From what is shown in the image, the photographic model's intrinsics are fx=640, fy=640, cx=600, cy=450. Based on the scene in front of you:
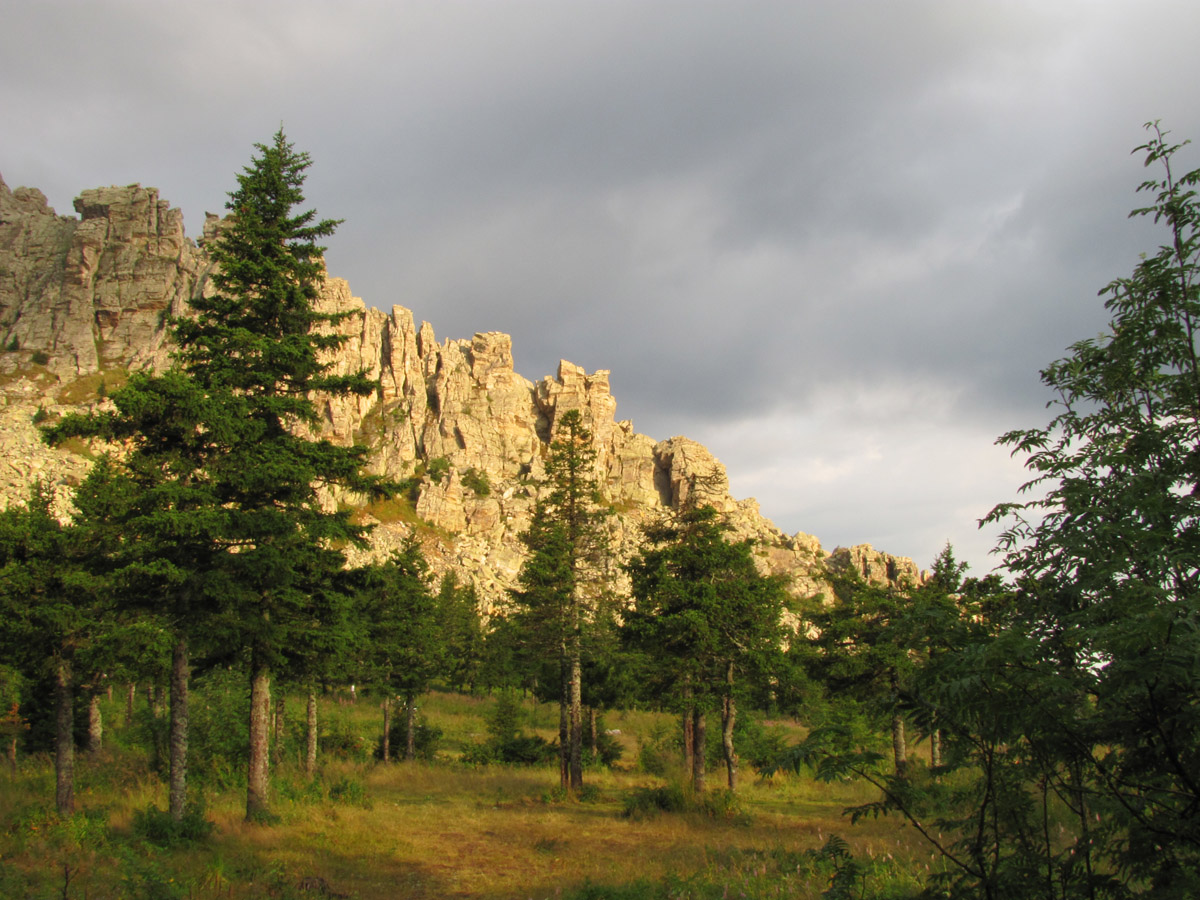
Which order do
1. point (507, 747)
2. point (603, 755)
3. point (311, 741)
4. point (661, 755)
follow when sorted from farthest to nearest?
point (507, 747), point (603, 755), point (661, 755), point (311, 741)

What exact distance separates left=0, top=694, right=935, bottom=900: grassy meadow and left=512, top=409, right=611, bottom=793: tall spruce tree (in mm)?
2339

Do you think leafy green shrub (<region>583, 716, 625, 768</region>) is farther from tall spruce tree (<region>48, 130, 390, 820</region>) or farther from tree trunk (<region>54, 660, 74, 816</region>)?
tree trunk (<region>54, 660, 74, 816</region>)

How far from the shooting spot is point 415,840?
539 inches

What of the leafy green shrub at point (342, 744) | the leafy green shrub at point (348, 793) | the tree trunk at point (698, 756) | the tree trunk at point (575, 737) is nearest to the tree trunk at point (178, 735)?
the leafy green shrub at point (348, 793)

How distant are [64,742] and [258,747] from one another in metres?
3.77

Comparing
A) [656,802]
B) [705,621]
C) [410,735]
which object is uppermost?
[705,621]

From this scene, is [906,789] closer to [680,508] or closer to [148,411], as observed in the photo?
[148,411]

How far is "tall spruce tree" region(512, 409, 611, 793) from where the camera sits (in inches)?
821

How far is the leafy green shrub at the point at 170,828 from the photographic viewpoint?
10609 mm

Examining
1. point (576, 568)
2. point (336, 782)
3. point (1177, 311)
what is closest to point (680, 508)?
point (576, 568)

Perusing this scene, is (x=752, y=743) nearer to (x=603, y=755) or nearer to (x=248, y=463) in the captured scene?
(x=603, y=755)

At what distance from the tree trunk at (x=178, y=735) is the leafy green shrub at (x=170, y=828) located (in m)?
0.14

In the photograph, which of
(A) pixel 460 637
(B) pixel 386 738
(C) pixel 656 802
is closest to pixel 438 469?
(A) pixel 460 637

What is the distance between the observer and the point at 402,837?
1364 cm
